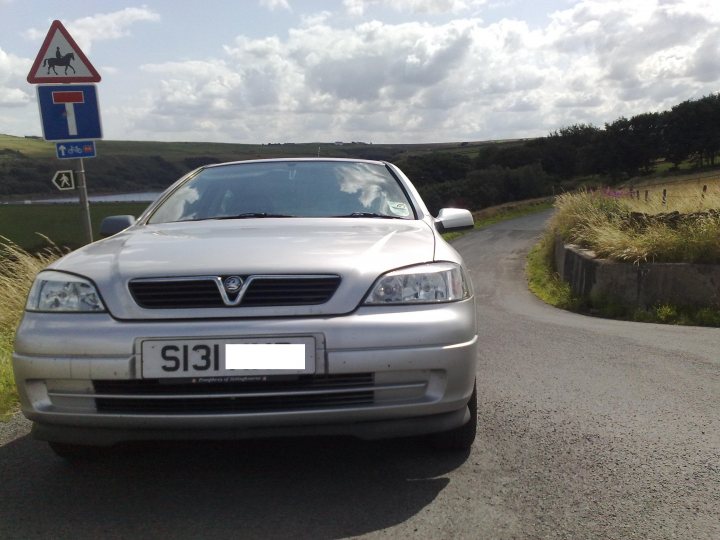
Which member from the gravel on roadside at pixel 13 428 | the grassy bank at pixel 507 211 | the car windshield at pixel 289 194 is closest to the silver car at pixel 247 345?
the car windshield at pixel 289 194

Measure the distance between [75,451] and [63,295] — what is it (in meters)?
0.84

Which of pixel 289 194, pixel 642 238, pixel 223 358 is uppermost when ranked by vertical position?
pixel 289 194

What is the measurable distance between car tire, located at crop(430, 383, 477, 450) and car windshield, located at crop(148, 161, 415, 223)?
130 centimetres

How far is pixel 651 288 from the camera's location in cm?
1104

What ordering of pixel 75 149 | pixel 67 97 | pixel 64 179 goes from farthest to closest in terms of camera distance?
1. pixel 64 179
2. pixel 75 149
3. pixel 67 97

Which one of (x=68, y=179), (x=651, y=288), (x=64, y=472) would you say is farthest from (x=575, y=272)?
(x=64, y=472)

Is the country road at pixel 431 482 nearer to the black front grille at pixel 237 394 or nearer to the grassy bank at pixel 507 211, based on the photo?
the black front grille at pixel 237 394

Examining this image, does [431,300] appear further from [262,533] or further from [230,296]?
[262,533]

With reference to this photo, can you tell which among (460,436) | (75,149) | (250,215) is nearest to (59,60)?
(75,149)

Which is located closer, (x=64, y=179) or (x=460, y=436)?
(x=460, y=436)

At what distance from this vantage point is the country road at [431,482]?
284 centimetres

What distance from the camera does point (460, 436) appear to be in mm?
3559

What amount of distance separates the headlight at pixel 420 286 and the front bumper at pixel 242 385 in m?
0.09

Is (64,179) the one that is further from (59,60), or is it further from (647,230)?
(647,230)
